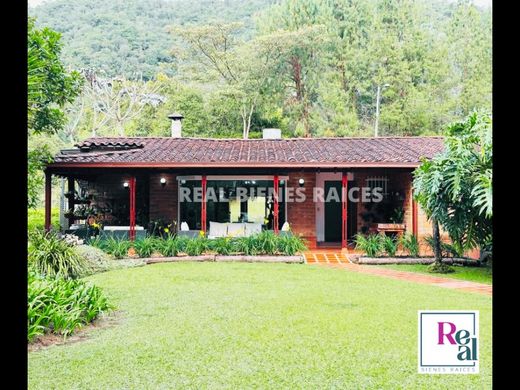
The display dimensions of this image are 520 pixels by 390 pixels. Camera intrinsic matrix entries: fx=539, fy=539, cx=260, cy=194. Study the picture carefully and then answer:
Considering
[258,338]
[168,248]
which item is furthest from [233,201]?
[258,338]

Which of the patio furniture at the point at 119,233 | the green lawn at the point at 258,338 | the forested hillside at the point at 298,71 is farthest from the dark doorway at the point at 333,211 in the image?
the forested hillside at the point at 298,71

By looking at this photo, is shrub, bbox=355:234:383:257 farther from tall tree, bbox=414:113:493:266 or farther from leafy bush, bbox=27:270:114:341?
leafy bush, bbox=27:270:114:341

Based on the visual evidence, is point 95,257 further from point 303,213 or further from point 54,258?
point 303,213

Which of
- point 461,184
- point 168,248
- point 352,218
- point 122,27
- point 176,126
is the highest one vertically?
point 122,27

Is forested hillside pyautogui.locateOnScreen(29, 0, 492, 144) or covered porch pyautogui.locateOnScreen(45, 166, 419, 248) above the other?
forested hillside pyautogui.locateOnScreen(29, 0, 492, 144)

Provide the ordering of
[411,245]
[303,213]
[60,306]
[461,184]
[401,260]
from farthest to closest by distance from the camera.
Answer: [303,213]
[411,245]
[401,260]
[461,184]
[60,306]

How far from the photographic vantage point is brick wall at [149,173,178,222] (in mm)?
15141

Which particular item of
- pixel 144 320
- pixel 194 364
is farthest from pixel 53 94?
pixel 194 364

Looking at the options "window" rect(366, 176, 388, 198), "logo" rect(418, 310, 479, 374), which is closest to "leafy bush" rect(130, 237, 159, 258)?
"window" rect(366, 176, 388, 198)

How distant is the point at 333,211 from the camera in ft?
52.3

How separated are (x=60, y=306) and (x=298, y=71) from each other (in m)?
26.1

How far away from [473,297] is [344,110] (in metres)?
22.5

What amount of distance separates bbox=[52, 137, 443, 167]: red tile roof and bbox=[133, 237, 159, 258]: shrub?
1.93 metres

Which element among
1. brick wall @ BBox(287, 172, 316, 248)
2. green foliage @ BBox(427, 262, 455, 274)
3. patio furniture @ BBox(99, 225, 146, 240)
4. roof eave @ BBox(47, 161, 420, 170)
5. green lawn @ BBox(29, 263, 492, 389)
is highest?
roof eave @ BBox(47, 161, 420, 170)
